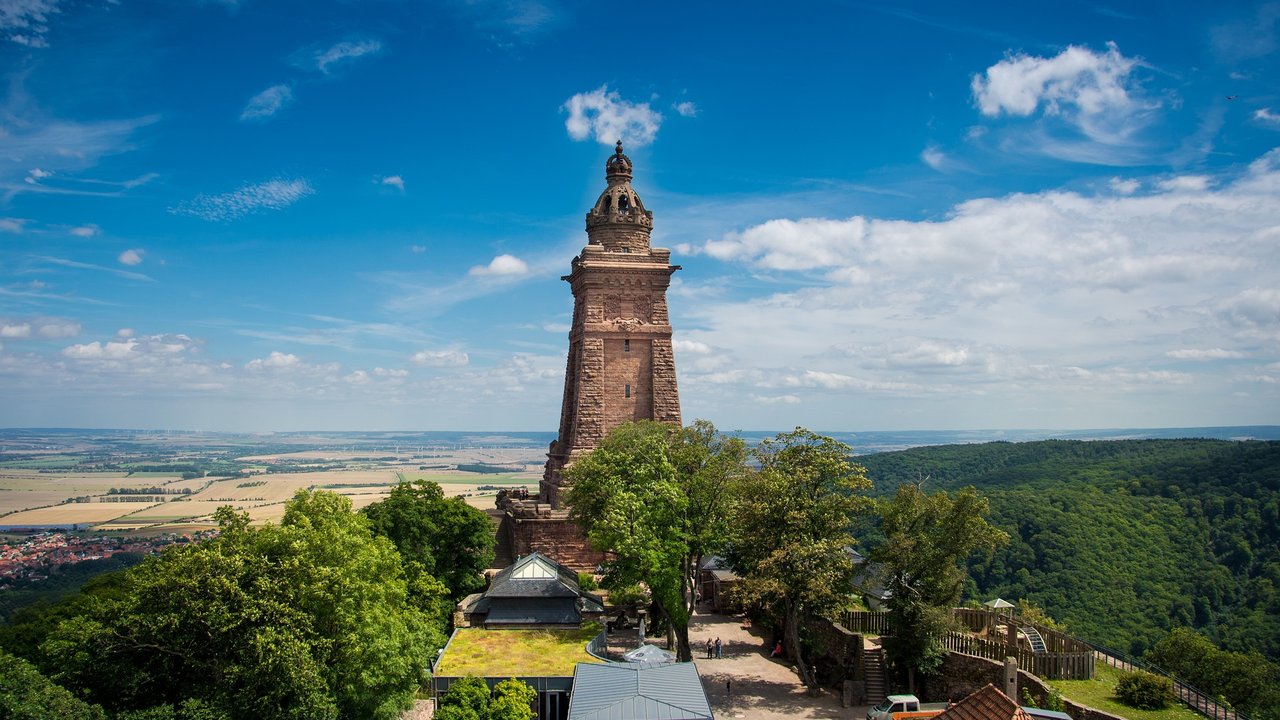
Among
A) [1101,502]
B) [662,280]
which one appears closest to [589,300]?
[662,280]

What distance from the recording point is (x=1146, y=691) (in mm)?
22281

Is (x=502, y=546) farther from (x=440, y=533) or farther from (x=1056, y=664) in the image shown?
(x=1056, y=664)

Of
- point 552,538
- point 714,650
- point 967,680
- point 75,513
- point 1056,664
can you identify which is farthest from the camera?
point 75,513

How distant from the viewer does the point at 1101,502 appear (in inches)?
3066

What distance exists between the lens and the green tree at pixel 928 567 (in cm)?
2589

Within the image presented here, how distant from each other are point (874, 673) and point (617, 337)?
20.4 meters

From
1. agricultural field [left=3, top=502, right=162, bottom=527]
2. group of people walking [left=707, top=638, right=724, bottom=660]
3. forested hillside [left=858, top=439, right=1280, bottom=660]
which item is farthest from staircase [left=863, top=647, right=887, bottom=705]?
agricultural field [left=3, top=502, right=162, bottom=527]

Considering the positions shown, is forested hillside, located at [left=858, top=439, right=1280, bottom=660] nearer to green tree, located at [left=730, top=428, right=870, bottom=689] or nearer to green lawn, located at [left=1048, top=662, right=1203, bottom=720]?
green lawn, located at [left=1048, top=662, right=1203, bottom=720]

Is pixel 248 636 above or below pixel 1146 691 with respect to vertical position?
above

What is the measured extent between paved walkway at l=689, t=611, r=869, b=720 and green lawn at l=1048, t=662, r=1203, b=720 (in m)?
5.97

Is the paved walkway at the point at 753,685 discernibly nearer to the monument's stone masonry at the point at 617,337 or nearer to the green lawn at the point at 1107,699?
the green lawn at the point at 1107,699

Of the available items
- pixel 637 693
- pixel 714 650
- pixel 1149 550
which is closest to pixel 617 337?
pixel 714 650

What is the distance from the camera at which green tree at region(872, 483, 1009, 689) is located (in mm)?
25891

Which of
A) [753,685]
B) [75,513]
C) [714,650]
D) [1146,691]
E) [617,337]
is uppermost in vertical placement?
[617,337]
